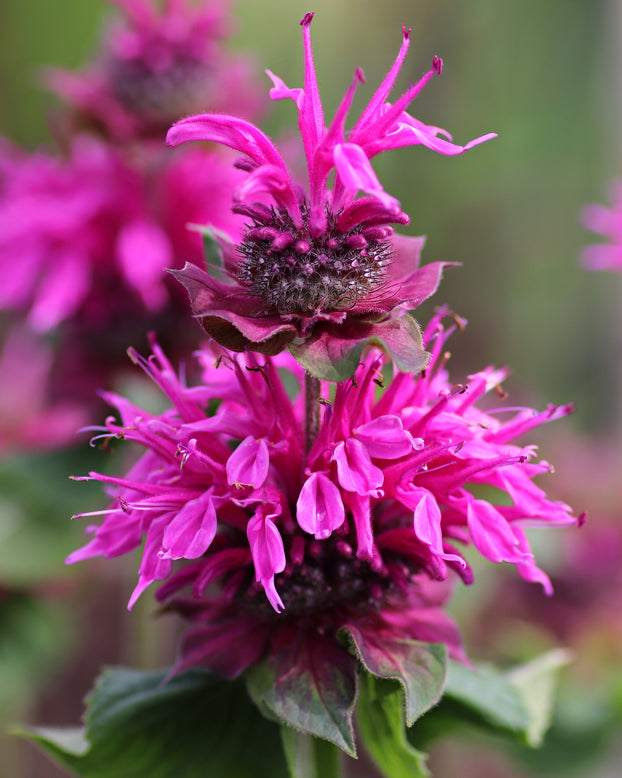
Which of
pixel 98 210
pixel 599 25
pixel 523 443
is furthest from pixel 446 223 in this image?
pixel 98 210

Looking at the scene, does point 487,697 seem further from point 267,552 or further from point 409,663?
point 267,552

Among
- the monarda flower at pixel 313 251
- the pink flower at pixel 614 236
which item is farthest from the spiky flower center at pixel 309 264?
the pink flower at pixel 614 236

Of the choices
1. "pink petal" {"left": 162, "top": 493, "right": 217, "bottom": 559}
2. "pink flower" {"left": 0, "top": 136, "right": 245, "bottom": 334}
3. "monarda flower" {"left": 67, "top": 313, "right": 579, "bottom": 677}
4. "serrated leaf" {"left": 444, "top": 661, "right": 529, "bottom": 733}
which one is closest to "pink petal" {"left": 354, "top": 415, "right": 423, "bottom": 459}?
"monarda flower" {"left": 67, "top": 313, "right": 579, "bottom": 677}

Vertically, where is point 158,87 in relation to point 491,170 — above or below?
below

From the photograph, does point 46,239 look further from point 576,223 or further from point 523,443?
point 576,223

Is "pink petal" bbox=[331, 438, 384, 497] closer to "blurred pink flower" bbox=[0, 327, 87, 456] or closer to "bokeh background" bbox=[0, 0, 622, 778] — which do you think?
"blurred pink flower" bbox=[0, 327, 87, 456]

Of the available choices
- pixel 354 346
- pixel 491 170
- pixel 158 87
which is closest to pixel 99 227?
pixel 158 87
